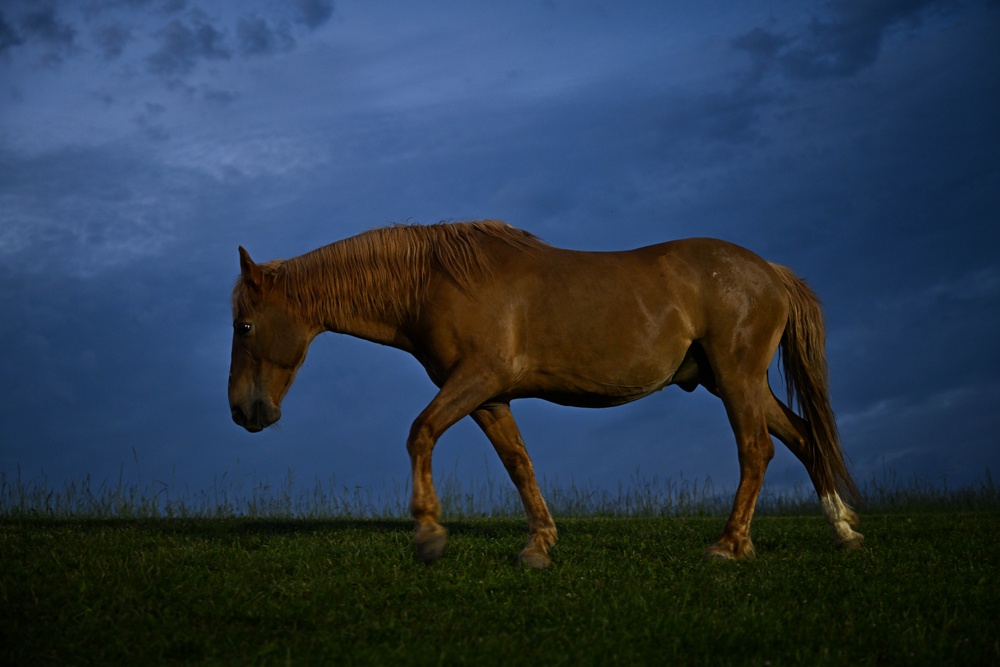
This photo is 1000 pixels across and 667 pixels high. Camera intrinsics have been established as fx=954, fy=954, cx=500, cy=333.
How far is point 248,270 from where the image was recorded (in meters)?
7.19

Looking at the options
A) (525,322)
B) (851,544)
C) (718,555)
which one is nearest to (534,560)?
(718,555)

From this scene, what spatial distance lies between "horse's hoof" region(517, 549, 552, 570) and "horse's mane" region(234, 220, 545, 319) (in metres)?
1.97

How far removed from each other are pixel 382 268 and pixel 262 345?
1.11 m

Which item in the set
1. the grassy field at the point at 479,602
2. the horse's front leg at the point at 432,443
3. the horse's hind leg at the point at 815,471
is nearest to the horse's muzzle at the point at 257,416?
the grassy field at the point at 479,602

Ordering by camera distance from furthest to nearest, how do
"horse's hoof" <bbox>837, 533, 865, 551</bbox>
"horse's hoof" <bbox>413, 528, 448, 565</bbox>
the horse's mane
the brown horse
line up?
"horse's hoof" <bbox>837, 533, 865, 551</bbox>
the horse's mane
the brown horse
"horse's hoof" <bbox>413, 528, 448, 565</bbox>

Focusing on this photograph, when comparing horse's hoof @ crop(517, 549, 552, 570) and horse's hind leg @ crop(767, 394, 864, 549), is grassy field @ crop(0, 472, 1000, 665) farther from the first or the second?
horse's hind leg @ crop(767, 394, 864, 549)

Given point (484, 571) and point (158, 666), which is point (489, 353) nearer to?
point (484, 571)

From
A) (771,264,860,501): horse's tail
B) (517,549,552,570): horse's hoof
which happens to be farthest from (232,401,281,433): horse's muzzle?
(771,264,860,501): horse's tail

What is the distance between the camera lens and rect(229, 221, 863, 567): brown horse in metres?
6.96

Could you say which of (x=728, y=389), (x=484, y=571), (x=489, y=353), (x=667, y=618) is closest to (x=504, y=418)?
(x=489, y=353)

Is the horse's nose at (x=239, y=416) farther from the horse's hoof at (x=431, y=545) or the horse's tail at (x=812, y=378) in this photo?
the horse's tail at (x=812, y=378)

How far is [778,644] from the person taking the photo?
16.5 feet

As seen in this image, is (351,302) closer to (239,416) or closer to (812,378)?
(239,416)

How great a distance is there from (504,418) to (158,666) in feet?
10.9
